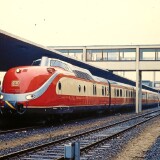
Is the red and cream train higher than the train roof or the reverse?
the reverse

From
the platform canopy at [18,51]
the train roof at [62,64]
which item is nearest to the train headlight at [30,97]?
the platform canopy at [18,51]

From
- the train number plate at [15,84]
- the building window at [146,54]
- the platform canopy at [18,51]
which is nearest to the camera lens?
the train number plate at [15,84]

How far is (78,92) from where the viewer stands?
23.0 m

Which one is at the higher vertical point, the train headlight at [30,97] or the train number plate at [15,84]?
the train number plate at [15,84]

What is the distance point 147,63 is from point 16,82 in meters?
27.5

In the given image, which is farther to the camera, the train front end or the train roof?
the train roof

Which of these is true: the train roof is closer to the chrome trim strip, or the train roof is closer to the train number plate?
the chrome trim strip

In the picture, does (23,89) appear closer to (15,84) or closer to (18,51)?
(15,84)

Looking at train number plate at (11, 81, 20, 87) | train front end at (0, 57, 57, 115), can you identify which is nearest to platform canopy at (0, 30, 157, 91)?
train front end at (0, 57, 57, 115)

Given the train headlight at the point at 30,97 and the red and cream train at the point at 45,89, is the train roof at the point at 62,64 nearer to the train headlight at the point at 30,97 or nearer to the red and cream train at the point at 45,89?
the red and cream train at the point at 45,89

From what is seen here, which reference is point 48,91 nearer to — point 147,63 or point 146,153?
point 146,153

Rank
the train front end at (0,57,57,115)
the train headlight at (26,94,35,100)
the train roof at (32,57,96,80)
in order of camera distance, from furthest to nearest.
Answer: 1. the train roof at (32,57,96,80)
2. the train headlight at (26,94,35,100)
3. the train front end at (0,57,57,115)

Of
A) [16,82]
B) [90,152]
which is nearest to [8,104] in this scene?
[16,82]

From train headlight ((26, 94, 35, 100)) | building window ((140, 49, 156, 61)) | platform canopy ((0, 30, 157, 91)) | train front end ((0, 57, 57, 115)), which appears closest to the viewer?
train front end ((0, 57, 57, 115))
